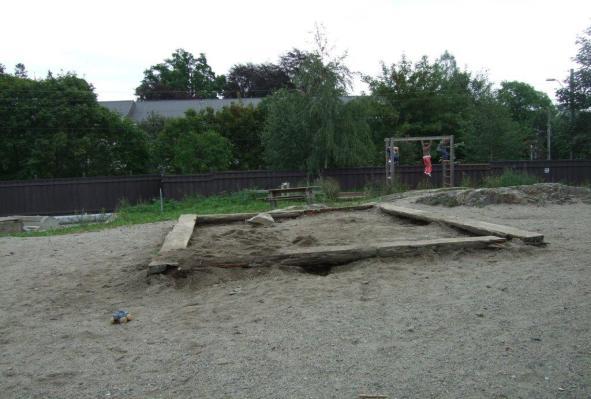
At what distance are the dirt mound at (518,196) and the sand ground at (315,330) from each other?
4931 millimetres

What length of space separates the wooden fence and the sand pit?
13.1 m

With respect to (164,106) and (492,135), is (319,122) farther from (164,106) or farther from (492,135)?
(164,106)

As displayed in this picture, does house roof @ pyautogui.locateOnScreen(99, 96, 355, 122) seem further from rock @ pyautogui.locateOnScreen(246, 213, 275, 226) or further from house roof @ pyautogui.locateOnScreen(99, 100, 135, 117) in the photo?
rock @ pyautogui.locateOnScreen(246, 213, 275, 226)

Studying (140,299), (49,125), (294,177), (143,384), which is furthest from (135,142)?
(143,384)

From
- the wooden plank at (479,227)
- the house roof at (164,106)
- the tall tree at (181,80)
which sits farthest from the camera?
the tall tree at (181,80)

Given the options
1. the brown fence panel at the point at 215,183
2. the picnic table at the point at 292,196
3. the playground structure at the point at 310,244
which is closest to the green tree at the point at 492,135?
the brown fence panel at the point at 215,183

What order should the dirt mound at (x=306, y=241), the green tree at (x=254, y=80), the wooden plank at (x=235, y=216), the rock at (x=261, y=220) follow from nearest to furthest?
the dirt mound at (x=306, y=241), the rock at (x=261, y=220), the wooden plank at (x=235, y=216), the green tree at (x=254, y=80)

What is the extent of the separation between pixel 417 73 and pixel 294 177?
1407 cm

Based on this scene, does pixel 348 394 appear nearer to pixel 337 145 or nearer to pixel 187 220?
pixel 187 220

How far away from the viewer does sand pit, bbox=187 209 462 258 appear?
5.92 meters

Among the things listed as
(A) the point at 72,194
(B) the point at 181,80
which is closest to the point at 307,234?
(A) the point at 72,194

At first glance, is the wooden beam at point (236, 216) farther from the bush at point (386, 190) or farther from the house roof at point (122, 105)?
the house roof at point (122, 105)

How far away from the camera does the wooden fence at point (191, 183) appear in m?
21.5

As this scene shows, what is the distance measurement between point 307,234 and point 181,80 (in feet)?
177
